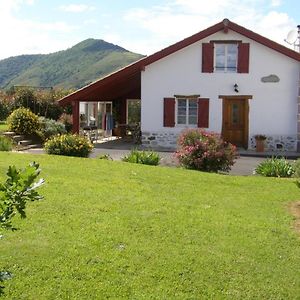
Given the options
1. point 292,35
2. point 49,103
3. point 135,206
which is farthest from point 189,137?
point 49,103

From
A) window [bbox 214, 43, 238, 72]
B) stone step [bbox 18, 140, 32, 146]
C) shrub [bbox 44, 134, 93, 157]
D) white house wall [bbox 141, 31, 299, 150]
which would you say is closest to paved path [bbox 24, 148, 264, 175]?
stone step [bbox 18, 140, 32, 146]

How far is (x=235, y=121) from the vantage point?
67.2ft

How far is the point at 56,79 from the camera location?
133 m

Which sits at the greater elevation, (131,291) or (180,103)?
(180,103)

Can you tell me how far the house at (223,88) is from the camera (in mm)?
19531

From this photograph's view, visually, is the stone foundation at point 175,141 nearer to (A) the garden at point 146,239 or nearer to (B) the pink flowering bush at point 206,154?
(B) the pink flowering bush at point 206,154

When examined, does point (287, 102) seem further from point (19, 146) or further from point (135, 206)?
point (135, 206)

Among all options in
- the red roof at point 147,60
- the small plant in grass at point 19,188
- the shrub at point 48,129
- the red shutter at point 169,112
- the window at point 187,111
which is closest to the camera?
the small plant in grass at point 19,188

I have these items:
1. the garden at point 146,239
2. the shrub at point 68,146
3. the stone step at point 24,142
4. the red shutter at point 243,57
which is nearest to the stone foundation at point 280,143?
the red shutter at point 243,57

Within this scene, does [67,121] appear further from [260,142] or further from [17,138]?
[260,142]

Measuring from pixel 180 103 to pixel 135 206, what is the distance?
13.2 meters

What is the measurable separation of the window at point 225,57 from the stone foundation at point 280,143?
298 centimetres

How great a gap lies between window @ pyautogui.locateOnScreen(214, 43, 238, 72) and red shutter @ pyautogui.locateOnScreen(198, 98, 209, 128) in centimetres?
135

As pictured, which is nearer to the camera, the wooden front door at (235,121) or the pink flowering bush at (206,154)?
the pink flowering bush at (206,154)
